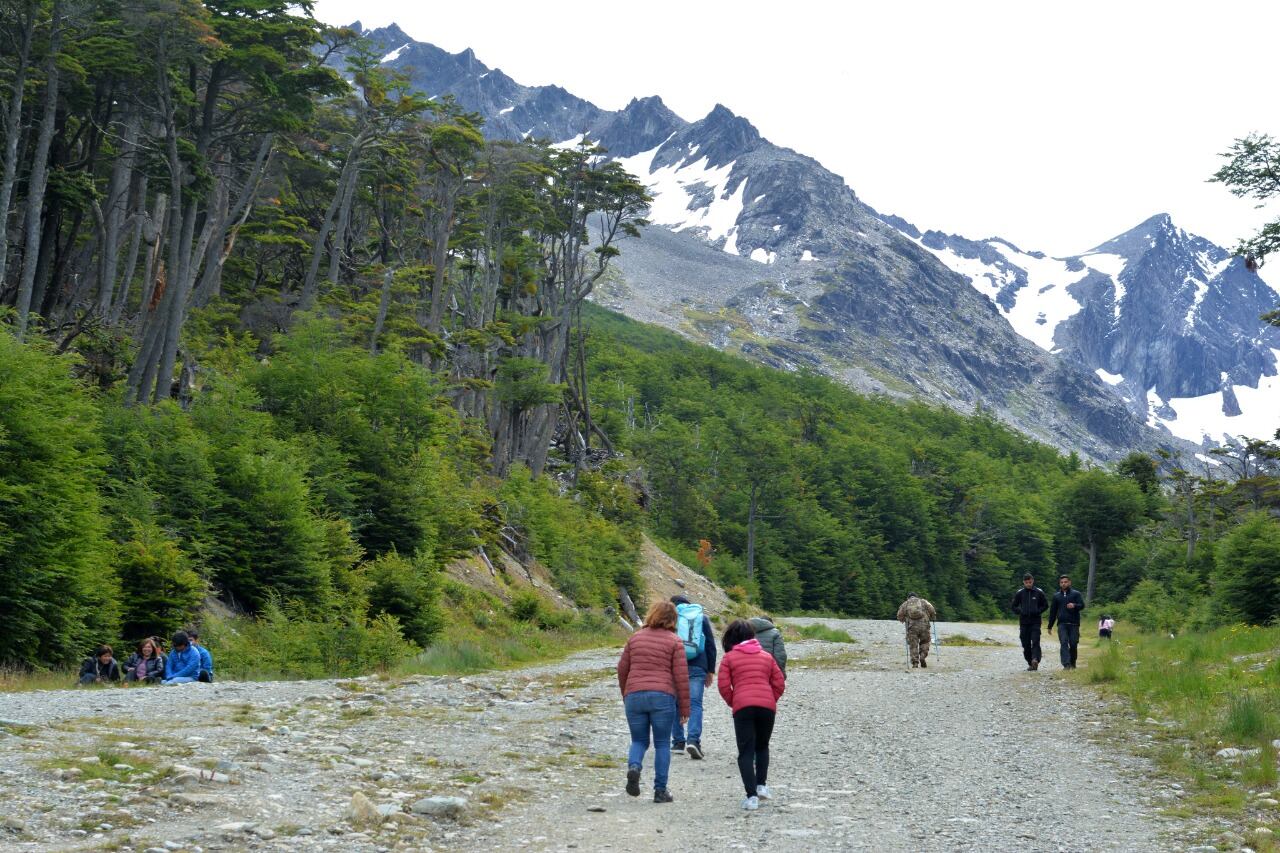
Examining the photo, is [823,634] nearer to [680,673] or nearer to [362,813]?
[680,673]

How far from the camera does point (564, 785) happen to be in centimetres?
1043

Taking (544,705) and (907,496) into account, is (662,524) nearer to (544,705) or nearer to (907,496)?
(907,496)

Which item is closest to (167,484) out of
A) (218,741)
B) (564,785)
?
(218,741)

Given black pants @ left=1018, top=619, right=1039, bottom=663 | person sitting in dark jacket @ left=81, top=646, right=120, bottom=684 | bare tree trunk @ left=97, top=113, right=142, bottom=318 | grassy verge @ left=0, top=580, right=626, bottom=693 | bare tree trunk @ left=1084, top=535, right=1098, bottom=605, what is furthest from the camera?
bare tree trunk @ left=1084, top=535, right=1098, bottom=605

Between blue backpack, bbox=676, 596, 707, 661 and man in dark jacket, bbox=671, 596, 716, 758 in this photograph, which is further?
man in dark jacket, bbox=671, 596, 716, 758

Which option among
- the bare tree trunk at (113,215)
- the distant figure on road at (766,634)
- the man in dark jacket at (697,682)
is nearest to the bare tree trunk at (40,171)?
the bare tree trunk at (113,215)

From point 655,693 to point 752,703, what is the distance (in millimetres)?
853

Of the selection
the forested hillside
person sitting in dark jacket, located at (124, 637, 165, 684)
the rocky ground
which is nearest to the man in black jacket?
the rocky ground

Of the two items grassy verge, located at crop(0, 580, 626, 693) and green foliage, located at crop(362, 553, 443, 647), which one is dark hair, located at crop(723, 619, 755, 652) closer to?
grassy verge, located at crop(0, 580, 626, 693)

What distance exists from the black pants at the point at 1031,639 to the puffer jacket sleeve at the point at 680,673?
48.8ft

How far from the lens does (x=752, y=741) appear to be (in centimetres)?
975

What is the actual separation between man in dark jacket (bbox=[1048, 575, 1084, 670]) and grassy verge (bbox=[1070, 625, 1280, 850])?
0.63 metres

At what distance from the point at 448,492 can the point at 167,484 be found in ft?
35.6

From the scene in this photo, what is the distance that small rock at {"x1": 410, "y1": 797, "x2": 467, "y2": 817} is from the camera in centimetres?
859
